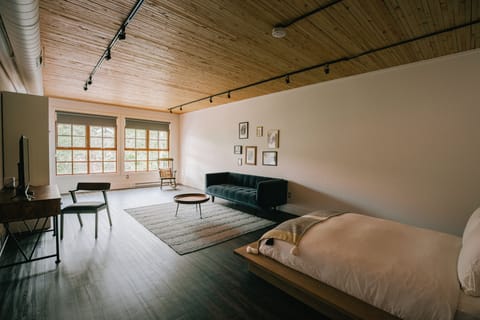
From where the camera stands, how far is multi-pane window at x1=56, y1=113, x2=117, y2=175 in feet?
20.6

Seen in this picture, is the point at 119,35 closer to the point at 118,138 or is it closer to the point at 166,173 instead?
the point at 118,138

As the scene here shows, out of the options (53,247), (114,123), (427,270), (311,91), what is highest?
(311,91)

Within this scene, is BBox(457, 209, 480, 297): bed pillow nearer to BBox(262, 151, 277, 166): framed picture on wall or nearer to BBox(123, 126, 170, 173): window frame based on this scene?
BBox(262, 151, 277, 166): framed picture on wall

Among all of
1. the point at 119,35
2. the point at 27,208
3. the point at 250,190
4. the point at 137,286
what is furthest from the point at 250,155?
the point at 27,208

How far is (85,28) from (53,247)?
9.06 feet

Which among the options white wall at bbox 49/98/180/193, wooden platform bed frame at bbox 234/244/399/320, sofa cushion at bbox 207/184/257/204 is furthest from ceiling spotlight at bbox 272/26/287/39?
white wall at bbox 49/98/180/193

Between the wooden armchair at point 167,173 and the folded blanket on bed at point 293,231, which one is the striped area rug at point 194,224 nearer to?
the folded blanket on bed at point 293,231

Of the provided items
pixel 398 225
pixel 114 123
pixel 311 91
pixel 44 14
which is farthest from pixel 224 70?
pixel 114 123

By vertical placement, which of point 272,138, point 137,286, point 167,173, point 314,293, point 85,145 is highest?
point 272,138

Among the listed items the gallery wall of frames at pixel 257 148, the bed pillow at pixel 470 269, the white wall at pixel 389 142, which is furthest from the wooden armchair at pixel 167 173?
the bed pillow at pixel 470 269

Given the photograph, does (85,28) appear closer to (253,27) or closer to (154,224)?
(253,27)

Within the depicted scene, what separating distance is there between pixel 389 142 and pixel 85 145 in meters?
7.61

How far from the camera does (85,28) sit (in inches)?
97.2

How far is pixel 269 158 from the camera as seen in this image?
5.23m
